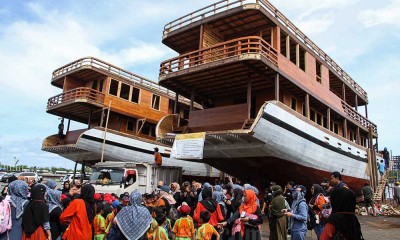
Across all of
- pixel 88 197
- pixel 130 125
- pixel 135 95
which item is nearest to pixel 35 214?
pixel 88 197

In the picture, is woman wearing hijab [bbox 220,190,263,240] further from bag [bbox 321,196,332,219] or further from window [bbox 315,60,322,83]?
window [bbox 315,60,322,83]

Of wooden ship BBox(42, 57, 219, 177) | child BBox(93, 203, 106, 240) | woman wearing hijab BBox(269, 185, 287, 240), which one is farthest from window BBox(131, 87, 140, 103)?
woman wearing hijab BBox(269, 185, 287, 240)

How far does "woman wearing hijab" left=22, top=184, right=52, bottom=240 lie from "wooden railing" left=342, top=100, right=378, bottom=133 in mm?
20832

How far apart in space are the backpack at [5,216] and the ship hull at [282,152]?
9795 mm

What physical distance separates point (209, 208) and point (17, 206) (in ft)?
11.0

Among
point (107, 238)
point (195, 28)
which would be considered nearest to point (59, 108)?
point (195, 28)

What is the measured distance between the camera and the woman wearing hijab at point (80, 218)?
529 centimetres

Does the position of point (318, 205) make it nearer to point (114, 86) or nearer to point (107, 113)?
point (107, 113)

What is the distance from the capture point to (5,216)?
5.20m

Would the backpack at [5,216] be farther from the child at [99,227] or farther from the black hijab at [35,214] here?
the child at [99,227]

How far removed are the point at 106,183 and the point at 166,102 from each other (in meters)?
14.2

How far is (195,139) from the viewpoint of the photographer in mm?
15406

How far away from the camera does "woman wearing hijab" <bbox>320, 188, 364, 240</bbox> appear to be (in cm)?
427

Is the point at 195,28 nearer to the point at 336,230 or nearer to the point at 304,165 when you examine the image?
the point at 304,165
